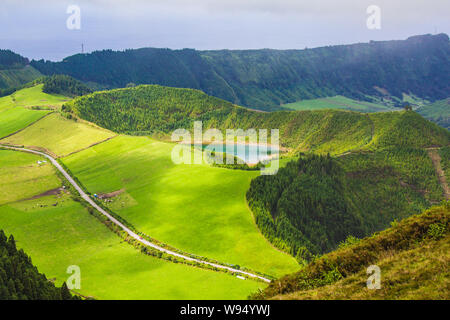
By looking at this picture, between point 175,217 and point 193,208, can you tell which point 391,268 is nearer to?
point 175,217

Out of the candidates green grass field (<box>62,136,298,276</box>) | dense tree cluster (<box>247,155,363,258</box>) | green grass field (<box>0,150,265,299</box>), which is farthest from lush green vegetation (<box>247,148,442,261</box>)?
green grass field (<box>0,150,265,299</box>)

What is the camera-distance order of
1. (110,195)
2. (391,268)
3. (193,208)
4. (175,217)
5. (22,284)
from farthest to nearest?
1. (110,195)
2. (193,208)
3. (175,217)
4. (22,284)
5. (391,268)

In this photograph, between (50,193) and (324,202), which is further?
(50,193)

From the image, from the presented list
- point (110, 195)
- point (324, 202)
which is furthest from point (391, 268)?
point (110, 195)

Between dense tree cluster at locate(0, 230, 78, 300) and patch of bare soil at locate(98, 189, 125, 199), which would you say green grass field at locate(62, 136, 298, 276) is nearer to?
patch of bare soil at locate(98, 189, 125, 199)

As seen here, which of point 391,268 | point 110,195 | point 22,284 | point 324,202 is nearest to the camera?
point 391,268
